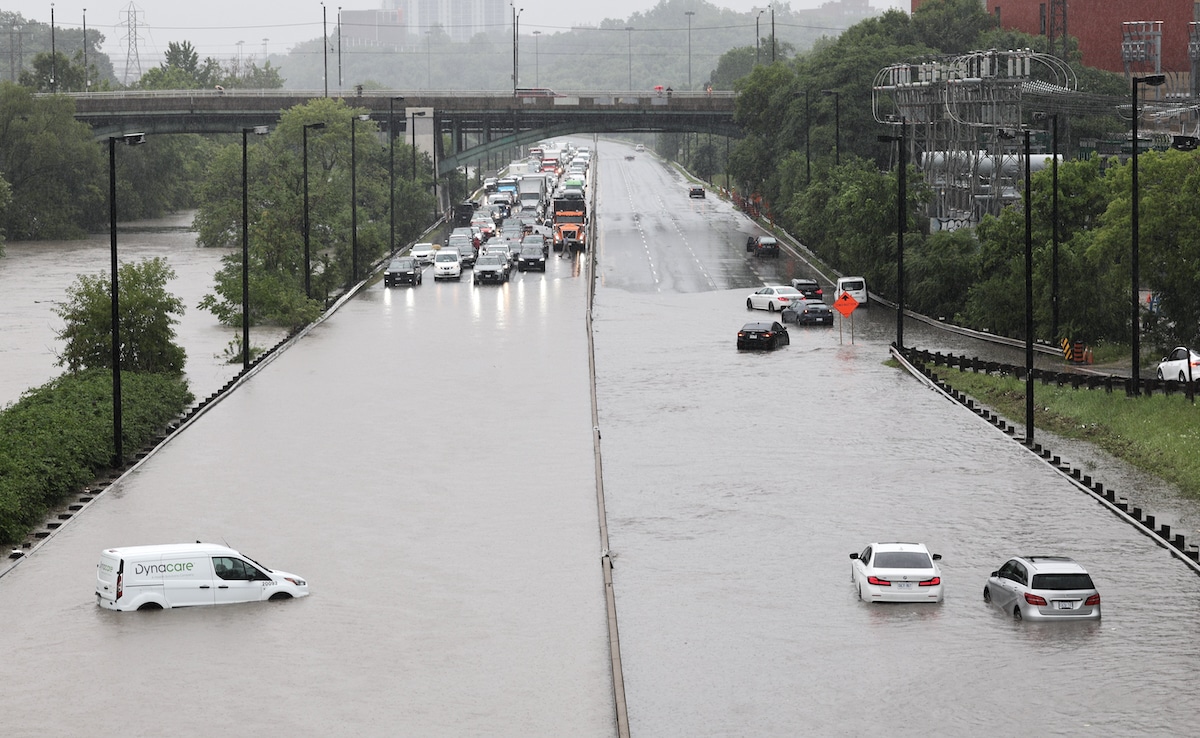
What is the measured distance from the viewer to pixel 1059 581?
28656 millimetres

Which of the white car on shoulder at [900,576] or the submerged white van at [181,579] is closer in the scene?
the submerged white van at [181,579]

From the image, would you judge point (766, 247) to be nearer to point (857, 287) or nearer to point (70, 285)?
point (857, 287)

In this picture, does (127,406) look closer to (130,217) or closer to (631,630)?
(631,630)

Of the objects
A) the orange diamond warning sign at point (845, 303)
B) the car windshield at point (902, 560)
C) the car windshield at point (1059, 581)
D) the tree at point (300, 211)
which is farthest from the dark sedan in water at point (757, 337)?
the car windshield at point (1059, 581)

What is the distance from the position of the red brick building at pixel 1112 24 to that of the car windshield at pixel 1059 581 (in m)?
103

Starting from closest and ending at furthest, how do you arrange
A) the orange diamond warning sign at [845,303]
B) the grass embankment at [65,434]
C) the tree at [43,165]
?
the grass embankment at [65,434] < the orange diamond warning sign at [845,303] < the tree at [43,165]

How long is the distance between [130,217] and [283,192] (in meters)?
71.8

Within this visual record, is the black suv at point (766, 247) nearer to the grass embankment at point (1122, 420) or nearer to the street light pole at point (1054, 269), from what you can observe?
the street light pole at point (1054, 269)

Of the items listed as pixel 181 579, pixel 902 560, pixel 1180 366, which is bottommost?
pixel 181 579

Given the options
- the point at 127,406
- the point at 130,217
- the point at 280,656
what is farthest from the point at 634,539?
the point at 130,217

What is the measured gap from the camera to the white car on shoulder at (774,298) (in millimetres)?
72812

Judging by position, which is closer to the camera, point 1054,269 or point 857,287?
point 1054,269

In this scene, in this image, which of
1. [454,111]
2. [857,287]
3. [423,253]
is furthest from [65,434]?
[454,111]

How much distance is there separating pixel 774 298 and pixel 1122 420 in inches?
1092
